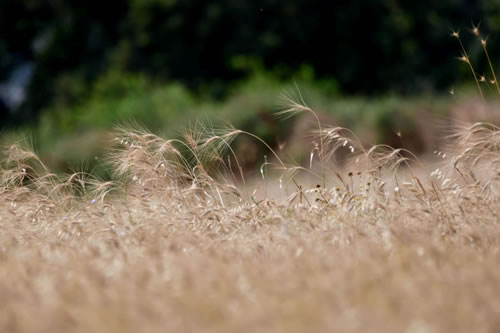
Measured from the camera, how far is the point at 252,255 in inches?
143

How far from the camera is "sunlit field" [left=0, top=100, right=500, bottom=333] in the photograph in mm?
2529

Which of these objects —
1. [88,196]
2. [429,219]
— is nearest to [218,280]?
[429,219]

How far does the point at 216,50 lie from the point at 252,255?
24.0 m

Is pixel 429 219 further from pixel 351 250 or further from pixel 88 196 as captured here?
pixel 88 196

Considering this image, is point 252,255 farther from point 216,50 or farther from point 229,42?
point 216,50

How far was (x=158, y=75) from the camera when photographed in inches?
1046

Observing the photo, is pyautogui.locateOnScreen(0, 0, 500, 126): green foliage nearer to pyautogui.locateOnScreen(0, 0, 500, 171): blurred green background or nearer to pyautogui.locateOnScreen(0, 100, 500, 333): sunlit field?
pyautogui.locateOnScreen(0, 0, 500, 171): blurred green background

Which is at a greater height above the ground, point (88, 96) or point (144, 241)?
point (144, 241)

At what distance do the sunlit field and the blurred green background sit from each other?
17668 mm

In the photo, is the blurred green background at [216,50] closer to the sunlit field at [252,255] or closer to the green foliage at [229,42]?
the green foliage at [229,42]

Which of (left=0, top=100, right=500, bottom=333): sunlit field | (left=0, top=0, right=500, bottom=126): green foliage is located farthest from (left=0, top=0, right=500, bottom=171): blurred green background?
(left=0, top=100, right=500, bottom=333): sunlit field

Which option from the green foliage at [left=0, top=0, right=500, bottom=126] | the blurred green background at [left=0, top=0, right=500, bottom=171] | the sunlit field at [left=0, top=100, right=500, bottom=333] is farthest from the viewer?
the green foliage at [left=0, top=0, right=500, bottom=126]

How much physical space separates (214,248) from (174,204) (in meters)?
1.01

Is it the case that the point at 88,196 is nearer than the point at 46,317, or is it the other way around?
the point at 46,317
